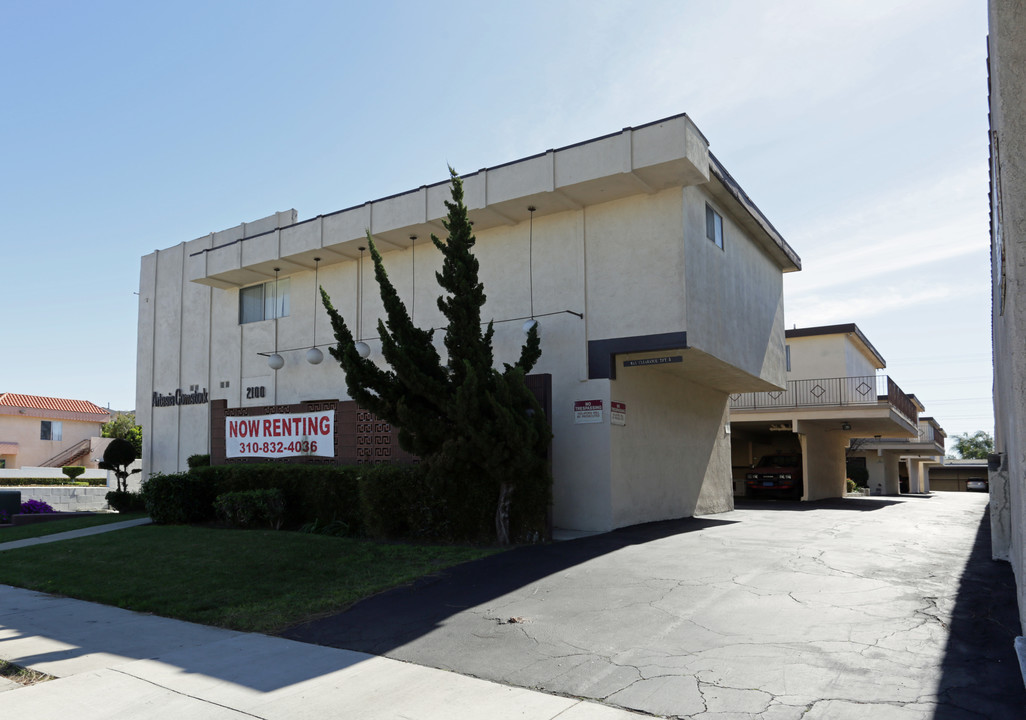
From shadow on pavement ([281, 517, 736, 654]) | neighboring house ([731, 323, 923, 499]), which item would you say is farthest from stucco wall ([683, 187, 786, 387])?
shadow on pavement ([281, 517, 736, 654])

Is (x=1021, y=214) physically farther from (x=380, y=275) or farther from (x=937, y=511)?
(x=937, y=511)

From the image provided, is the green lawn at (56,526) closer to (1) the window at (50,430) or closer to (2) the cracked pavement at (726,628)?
(2) the cracked pavement at (726,628)

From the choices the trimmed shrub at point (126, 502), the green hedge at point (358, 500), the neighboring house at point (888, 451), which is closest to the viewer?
the green hedge at point (358, 500)

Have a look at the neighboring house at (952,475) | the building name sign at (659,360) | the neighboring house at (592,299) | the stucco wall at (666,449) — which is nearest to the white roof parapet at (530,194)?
the neighboring house at (592,299)

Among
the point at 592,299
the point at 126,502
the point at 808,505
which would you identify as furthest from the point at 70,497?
the point at 808,505

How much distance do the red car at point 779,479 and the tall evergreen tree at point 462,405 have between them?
1717cm

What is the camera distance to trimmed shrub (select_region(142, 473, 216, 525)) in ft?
48.9

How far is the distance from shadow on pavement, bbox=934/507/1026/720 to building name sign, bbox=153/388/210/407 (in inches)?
730

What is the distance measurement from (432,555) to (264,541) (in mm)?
2909

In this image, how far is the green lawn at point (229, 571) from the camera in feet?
27.0

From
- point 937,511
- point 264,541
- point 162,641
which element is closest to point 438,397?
point 264,541

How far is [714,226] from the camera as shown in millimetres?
15195

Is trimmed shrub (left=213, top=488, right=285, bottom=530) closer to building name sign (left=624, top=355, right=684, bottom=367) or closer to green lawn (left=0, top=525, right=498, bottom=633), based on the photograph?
green lawn (left=0, top=525, right=498, bottom=633)

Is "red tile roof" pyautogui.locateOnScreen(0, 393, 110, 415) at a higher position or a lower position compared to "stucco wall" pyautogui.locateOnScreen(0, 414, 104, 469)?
higher
